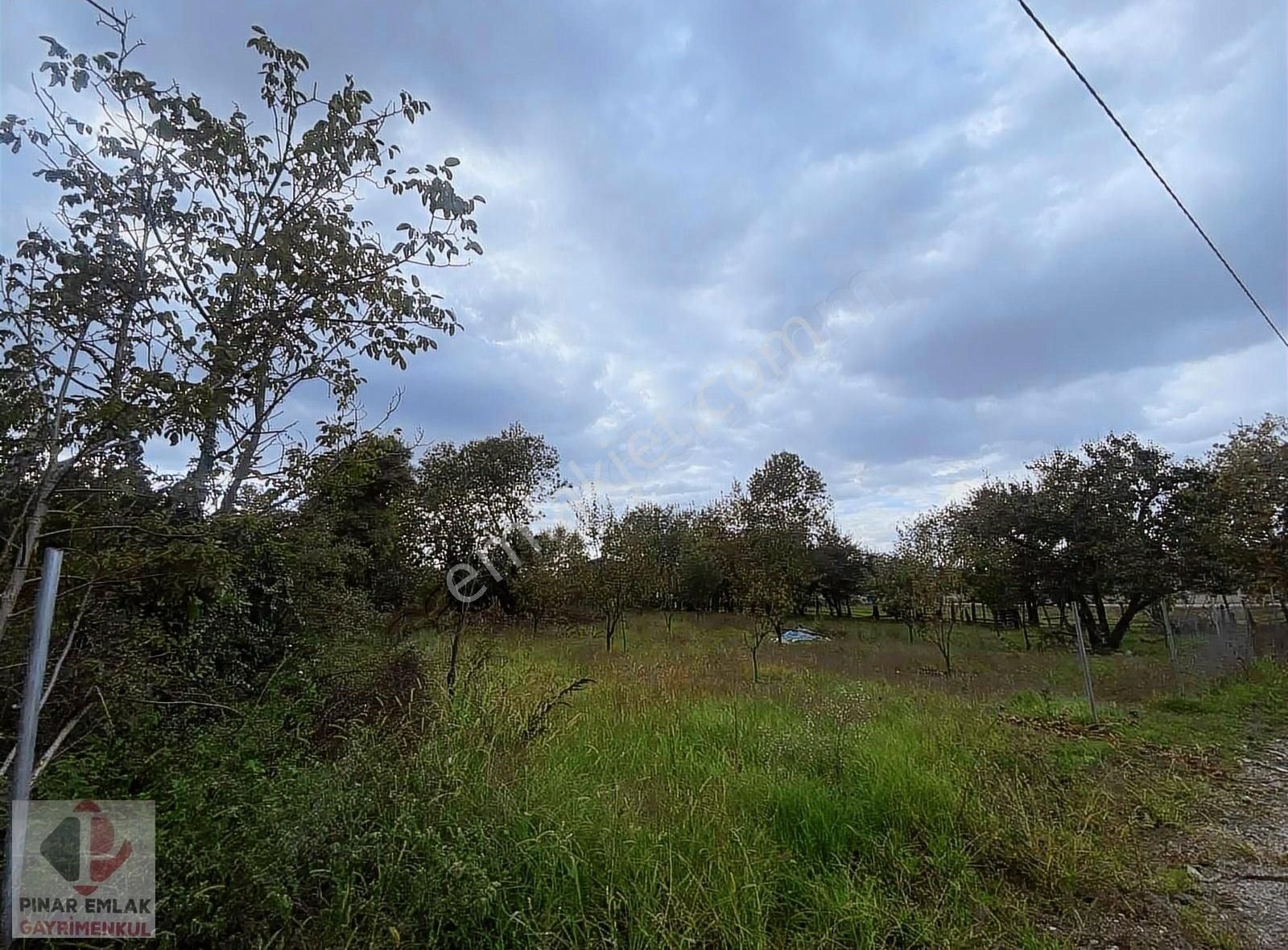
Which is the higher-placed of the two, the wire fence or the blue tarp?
the wire fence

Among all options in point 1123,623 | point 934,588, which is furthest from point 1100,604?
point 934,588

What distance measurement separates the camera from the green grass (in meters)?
2.05

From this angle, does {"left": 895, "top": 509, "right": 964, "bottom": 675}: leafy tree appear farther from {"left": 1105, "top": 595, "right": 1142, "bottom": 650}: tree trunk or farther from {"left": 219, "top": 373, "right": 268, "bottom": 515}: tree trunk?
{"left": 219, "top": 373, "right": 268, "bottom": 515}: tree trunk

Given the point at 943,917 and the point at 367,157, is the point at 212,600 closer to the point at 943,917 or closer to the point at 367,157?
the point at 367,157

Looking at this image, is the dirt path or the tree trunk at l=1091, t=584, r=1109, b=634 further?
the tree trunk at l=1091, t=584, r=1109, b=634

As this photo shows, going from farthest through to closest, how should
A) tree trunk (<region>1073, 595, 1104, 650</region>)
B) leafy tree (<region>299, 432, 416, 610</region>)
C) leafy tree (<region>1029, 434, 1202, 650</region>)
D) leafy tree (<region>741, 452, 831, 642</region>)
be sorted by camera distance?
leafy tree (<region>741, 452, 831, 642</region>) → tree trunk (<region>1073, 595, 1104, 650</region>) → leafy tree (<region>1029, 434, 1202, 650</region>) → leafy tree (<region>299, 432, 416, 610</region>)

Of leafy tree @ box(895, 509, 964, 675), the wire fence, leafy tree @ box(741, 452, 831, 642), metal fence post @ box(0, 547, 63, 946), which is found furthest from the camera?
leafy tree @ box(741, 452, 831, 642)

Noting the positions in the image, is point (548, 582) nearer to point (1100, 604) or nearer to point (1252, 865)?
point (1252, 865)

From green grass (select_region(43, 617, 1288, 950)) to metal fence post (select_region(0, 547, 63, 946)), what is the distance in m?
0.40

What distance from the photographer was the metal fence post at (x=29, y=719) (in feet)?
4.70

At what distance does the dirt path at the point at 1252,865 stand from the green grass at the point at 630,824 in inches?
8.3

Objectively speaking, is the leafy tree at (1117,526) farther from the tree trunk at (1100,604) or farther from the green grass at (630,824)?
the green grass at (630,824)

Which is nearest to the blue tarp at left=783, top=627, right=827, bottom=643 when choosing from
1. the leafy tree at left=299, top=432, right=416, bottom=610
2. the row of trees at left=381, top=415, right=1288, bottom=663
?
the row of trees at left=381, top=415, right=1288, bottom=663

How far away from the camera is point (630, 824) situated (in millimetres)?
2662
